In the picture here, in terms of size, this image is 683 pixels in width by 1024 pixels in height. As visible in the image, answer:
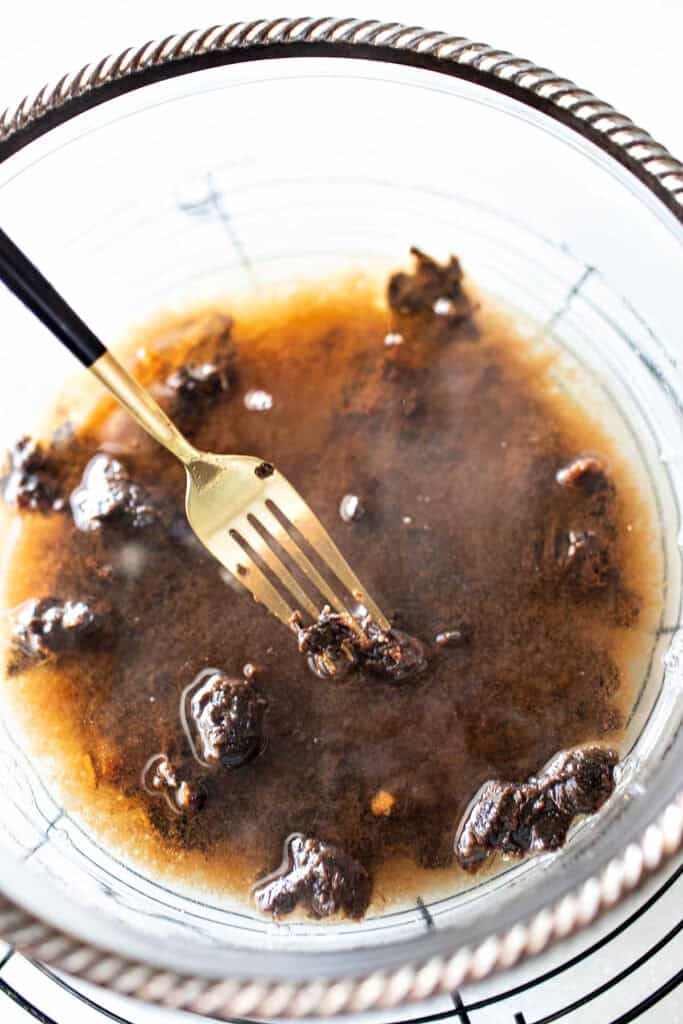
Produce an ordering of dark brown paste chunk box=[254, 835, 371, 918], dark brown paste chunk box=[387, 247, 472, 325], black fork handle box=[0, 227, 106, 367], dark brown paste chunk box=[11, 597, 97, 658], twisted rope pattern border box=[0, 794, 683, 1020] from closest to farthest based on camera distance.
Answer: twisted rope pattern border box=[0, 794, 683, 1020], black fork handle box=[0, 227, 106, 367], dark brown paste chunk box=[254, 835, 371, 918], dark brown paste chunk box=[11, 597, 97, 658], dark brown paste chunk box=[387, 247, 472, 325]

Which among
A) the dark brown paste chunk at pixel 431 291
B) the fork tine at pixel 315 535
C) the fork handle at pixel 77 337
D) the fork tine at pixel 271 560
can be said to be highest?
the dark brown paste chunk at pixel 431 291

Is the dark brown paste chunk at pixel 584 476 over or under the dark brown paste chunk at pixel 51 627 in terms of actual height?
over

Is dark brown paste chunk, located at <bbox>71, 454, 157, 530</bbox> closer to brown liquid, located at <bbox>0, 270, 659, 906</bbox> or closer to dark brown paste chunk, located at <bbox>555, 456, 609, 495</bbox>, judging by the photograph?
brown liquid, located at <bbox>0, 270, 659, 906</bbox>

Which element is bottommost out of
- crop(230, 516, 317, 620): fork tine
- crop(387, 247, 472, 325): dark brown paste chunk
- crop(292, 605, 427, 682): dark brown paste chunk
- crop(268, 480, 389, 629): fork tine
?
crop(292, 605, 427, 682): dark brown paste chunk

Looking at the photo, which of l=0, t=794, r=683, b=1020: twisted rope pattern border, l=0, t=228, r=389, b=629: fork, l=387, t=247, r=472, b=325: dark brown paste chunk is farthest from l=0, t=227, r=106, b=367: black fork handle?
l=0, t=794, r=683, b=1020: twisted rope pattern border

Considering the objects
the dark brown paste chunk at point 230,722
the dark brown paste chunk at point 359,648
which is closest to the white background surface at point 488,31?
the dark brown paste chunk at point 359,648

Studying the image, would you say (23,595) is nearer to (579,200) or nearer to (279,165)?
(279,165)

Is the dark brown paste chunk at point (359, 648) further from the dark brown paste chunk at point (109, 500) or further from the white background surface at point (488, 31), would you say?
the white background surface at point (488, 31)
